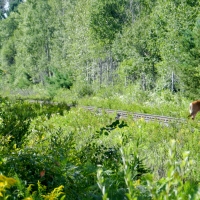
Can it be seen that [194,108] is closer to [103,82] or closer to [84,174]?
[84,174]

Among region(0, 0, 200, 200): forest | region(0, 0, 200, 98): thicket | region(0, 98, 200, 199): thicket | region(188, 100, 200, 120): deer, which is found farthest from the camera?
region(0, 0, 200, 98): thicket

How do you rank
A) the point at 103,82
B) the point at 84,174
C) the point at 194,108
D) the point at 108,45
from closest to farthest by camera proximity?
the point at 84,174 → the point at 194,108 → the point at 108,45 → the point at 103,82

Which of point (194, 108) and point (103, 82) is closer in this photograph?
point (194, 108)

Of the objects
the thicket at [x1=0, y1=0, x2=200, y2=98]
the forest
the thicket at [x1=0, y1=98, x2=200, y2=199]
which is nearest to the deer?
the forest

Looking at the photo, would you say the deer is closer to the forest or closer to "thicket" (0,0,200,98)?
the forest

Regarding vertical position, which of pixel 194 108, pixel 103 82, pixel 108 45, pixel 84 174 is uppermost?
pixel 84 174

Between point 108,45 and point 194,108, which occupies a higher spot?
point 108,45

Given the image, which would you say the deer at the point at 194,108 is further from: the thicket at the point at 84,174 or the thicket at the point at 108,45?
the thicket at the point at 84,174

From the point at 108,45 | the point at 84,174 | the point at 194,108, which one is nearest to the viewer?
the point at 84,174

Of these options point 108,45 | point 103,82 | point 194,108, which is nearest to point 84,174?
point 194,108

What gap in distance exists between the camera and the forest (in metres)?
3.79

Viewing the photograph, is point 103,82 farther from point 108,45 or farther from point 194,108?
point 194,108

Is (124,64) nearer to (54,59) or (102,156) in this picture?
(54,59)

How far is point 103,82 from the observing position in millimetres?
44656
